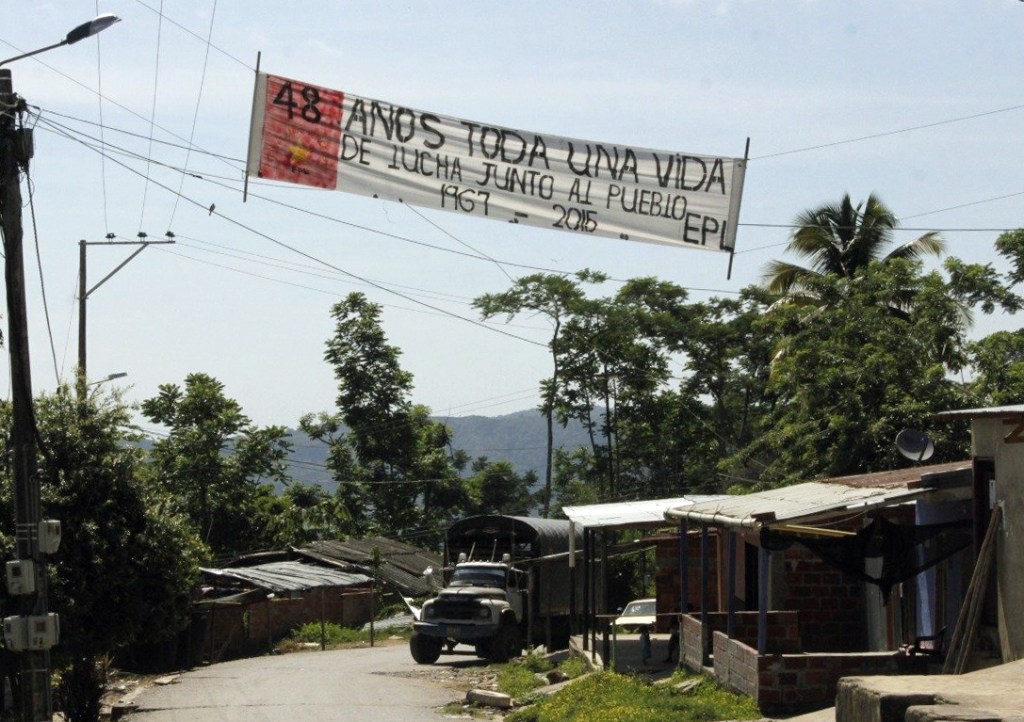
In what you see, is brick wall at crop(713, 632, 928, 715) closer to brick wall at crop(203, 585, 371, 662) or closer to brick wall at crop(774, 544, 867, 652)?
brick wall at crop(774, 544, 867, 652)

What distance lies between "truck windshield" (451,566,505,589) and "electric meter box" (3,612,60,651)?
44.6 ft

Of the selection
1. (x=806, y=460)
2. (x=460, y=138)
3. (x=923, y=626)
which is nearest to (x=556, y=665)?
(x=806, y=460)

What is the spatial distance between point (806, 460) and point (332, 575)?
61.0 feet

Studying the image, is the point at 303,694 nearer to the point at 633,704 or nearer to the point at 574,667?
the point at 574,667

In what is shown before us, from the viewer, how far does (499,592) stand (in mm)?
27219

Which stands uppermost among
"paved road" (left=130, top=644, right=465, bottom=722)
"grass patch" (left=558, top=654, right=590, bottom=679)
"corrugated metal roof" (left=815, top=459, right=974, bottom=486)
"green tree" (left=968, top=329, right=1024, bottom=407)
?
"green tree" (left=968, top=329, right=1024, bottom=407)

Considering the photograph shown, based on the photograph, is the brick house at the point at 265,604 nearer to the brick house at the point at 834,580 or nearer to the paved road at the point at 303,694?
the paved road at the point at 303,694

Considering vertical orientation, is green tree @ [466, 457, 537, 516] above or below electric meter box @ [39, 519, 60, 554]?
above

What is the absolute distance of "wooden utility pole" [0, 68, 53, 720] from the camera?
15.1 meters

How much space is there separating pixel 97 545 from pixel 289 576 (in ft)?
65.6

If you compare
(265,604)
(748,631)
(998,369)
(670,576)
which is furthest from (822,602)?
(265,604)

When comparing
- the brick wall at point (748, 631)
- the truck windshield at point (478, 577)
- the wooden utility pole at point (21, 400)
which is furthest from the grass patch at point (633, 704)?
the truck windshield at point (478, 577)

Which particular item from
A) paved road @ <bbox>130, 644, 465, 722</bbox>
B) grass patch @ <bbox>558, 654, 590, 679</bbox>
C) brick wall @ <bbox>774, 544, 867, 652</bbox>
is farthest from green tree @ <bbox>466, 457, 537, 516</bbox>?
brick wall @ <bbox>774, 544, 867, 652</bbox>

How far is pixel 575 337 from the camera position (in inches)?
2000
